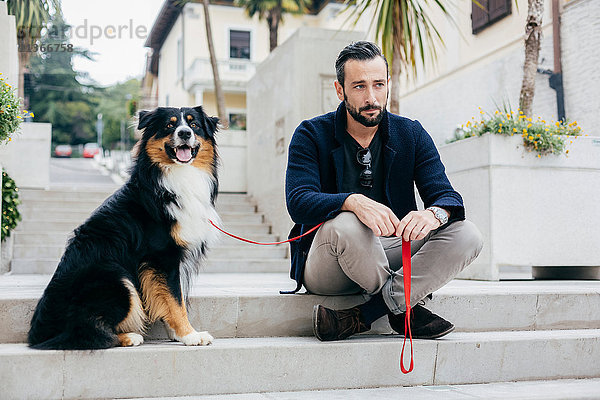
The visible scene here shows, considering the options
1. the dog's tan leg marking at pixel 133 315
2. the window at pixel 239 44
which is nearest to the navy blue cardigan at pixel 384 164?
the dog's tan leg marking at pixel 133 315

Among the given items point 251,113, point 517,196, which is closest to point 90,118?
point 251,113

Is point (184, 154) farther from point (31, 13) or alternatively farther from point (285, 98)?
point (31, 13)

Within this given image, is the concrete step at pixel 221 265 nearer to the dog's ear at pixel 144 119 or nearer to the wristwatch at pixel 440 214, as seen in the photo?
the dog's ear at pixel 144 119

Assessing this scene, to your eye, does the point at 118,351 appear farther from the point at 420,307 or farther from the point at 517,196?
the point at 517,196

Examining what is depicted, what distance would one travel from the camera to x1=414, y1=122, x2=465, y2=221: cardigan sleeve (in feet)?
8.70

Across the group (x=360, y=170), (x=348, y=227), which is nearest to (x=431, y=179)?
(x=360, y=170)

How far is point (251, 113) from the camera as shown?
27.3 ft

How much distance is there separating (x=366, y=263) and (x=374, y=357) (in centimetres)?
43

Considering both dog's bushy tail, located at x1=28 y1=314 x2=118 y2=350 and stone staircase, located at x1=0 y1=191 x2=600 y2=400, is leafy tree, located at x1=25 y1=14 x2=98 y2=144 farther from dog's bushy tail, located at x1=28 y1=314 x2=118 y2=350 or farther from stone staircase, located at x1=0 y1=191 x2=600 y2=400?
dog's bushy tail, located at x1=28 y1=314 x2=118 y2=350

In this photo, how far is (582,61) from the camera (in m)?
9.16

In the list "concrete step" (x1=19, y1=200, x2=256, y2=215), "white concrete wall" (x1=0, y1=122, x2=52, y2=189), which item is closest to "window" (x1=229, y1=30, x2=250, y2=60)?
"white concrete wall" (x1=0, y1=122, x2=52, y2=189)

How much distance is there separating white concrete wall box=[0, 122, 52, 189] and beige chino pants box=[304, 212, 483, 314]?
20.9 ft

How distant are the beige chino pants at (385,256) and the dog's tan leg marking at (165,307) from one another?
60 centimetres

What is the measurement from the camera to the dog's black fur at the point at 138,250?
2387mm
